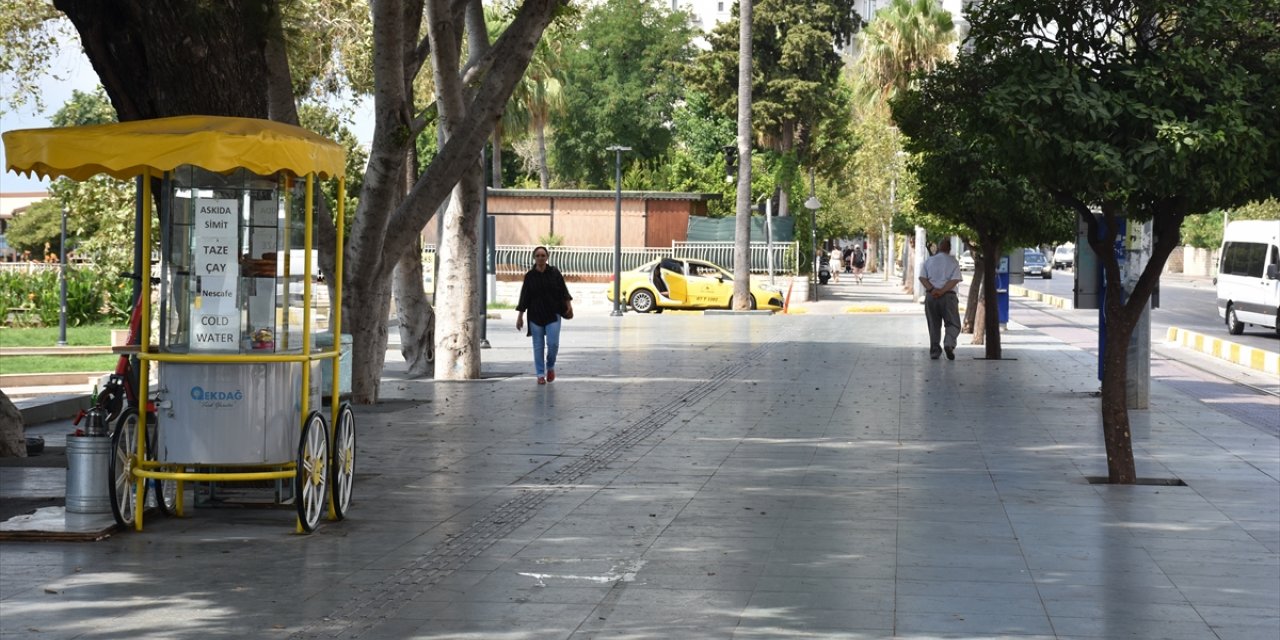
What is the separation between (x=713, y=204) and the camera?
191 feet

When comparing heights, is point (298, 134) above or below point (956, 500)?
above

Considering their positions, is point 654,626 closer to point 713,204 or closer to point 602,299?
point 602,299

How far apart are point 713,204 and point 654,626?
5173 cm

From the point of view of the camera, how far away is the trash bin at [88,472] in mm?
9273

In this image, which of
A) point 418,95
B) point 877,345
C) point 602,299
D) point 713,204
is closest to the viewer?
point 877,345

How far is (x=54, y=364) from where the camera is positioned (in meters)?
23.2

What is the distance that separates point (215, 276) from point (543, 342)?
416 inches

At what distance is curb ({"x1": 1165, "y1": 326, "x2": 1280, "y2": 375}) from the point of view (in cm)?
2450

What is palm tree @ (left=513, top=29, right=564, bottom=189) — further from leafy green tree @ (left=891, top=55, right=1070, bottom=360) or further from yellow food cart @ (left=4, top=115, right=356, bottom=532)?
yellow food cart @ (left=4, top=115, right=356, bottom=532)

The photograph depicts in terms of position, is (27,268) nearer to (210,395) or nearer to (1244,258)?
(1244,258)

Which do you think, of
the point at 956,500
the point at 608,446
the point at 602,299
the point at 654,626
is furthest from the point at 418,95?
the point at 654,626

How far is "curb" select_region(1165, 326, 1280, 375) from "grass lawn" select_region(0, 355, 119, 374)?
17118 mm

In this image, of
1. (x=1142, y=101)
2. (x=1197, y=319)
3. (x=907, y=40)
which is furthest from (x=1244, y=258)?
(x=1142, y=101)

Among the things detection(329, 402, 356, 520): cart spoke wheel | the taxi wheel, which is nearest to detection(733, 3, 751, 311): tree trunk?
the taxi wheel
